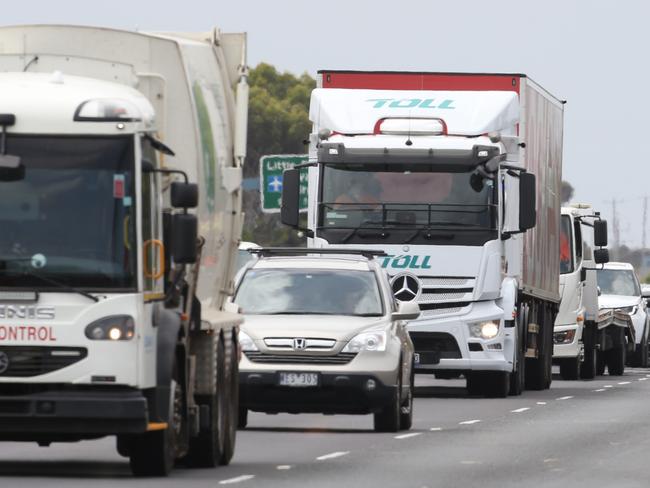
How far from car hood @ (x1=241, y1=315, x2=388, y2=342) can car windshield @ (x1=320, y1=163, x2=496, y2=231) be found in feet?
19.7

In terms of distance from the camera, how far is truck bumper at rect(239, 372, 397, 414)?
22.5 meters

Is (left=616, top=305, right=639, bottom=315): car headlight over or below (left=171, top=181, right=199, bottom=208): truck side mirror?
below

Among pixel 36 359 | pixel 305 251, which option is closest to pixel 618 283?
pixel 305 251

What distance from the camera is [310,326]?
2289 cm

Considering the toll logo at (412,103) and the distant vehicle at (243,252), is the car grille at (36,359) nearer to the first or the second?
the distant vehicle at (243,252)

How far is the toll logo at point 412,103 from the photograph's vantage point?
29.9 meters

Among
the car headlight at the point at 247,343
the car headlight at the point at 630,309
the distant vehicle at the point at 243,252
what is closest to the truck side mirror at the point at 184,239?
the distant vehicle at the point at 243,252

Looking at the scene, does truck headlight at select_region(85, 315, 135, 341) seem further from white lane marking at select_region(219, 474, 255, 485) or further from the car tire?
the car tire

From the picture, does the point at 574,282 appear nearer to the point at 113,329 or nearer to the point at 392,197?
the point at 392,197

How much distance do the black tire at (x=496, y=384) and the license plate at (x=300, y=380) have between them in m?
9.26

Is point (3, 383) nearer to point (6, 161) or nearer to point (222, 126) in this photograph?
point (6, 161)

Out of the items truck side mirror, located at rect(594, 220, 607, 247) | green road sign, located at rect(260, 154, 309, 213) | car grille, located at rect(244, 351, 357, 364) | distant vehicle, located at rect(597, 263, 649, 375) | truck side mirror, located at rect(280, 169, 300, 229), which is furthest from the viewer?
green road sign, located at rect(260, 154, 309, 213)

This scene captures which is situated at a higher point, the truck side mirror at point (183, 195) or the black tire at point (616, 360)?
the truck side mirror at point (183, 195)

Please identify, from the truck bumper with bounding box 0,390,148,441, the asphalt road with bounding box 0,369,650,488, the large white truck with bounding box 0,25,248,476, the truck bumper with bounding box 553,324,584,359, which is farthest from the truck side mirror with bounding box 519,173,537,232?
the truck bumper with bounding box 0,390,148,441
